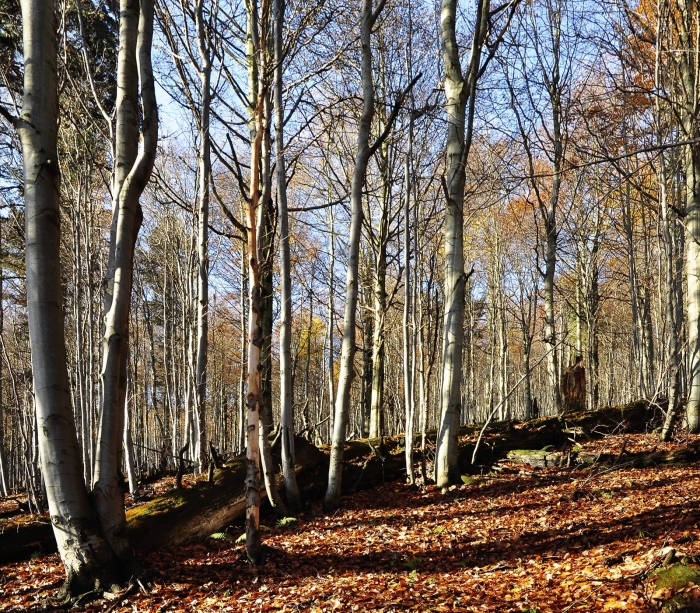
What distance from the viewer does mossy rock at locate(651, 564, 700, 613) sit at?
9.87ft

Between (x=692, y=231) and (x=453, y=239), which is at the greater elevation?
(x=692, y=231)

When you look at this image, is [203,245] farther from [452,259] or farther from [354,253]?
[452,259]

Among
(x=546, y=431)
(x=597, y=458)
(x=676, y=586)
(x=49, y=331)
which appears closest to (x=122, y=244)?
(x=49, y=331)

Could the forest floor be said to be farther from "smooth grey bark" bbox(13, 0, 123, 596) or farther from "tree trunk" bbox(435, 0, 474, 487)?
"tree trunk" bbox(435, 0, 474, 487)

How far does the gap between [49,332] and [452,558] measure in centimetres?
403

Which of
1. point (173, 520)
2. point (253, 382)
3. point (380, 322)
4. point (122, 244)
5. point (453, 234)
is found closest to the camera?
point (122, 244)

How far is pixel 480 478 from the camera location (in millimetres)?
7555

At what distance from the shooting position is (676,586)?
312cm

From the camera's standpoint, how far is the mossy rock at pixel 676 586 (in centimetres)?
301

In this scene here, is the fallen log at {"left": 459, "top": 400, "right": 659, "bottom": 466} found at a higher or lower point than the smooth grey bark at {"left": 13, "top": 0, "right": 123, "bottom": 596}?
lower

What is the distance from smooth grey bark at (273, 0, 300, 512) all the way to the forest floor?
50 centimetres

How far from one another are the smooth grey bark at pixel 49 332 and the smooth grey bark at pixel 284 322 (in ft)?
8.38

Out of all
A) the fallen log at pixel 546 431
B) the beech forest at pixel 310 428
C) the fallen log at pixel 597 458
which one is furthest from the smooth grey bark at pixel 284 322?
the fallen log at pixel 597 458

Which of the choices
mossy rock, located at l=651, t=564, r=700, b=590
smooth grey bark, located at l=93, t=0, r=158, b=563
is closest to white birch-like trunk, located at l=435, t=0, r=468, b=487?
mossy rock, located at l=651, t=564, r=700, b=590
